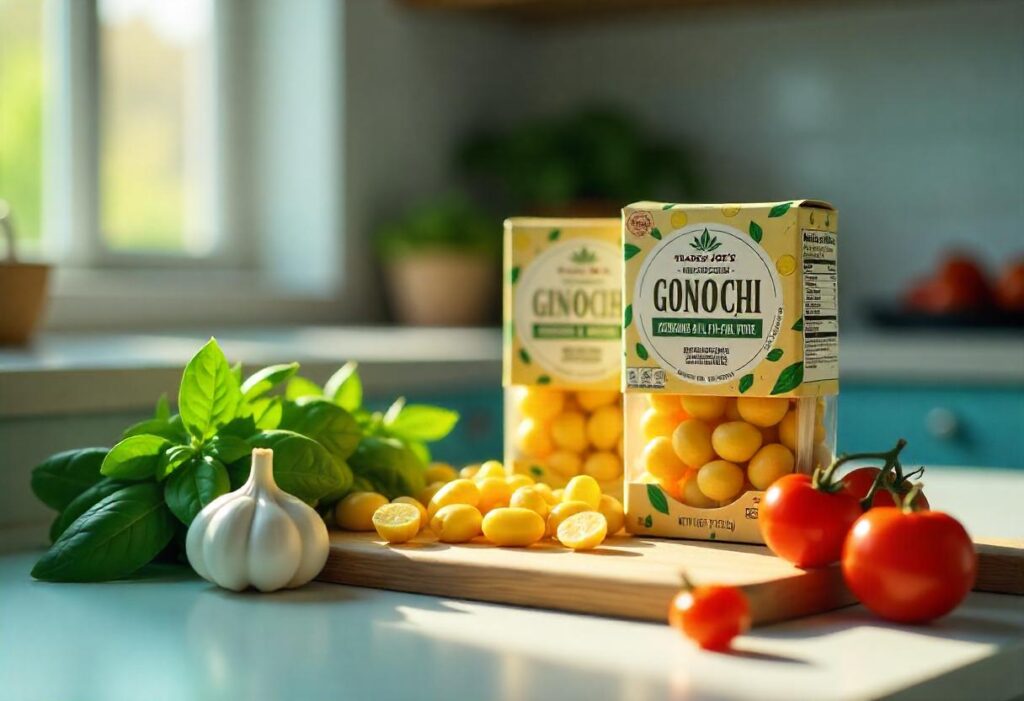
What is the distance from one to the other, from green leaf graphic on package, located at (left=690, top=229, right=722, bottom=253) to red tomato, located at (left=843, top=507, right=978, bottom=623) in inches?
9.8

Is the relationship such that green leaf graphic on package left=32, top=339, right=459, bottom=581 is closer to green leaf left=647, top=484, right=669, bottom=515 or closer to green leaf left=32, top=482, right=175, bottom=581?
green leaf left=32, top=482, right=175, bottom=581

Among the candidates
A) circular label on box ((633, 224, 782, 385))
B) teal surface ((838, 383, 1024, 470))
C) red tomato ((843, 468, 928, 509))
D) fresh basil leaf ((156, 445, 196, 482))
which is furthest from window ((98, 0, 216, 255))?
red tomato ((843, 468, 928, 509))

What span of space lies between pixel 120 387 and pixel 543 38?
241 centimetres

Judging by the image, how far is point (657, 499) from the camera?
1.06m

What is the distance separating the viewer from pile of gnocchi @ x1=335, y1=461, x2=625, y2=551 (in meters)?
1.00

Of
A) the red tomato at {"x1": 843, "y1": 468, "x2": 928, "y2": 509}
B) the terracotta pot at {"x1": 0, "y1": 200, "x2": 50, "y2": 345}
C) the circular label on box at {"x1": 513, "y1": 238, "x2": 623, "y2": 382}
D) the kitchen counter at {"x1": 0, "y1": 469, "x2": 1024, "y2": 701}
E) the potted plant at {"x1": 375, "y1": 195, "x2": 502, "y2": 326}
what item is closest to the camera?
the kitchen counter at {"x1": 0, "y1": 469, "x2": 1024, "y2": 701}

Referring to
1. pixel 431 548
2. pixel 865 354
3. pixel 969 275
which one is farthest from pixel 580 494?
pixel 969 275

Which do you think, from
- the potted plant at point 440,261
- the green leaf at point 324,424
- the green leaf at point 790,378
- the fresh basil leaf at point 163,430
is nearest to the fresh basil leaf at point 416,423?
the green leaf at point 324,424

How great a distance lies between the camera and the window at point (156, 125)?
9.50 ft

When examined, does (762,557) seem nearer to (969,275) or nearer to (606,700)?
(606,700)

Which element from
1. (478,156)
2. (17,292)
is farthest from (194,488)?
(478,156)

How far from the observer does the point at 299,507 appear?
0.96 meters

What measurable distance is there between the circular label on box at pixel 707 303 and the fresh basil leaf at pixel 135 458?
370 mm

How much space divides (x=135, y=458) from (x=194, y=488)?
60 millimetres
